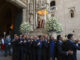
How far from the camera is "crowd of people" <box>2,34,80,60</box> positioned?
410 cm

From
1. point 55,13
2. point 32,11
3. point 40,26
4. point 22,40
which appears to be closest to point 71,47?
point 22,40

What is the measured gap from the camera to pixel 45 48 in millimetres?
6137

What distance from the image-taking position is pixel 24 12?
715 inches

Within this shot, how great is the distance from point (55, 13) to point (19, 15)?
38.6 ft

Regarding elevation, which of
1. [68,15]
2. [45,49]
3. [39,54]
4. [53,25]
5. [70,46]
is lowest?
[39,54]

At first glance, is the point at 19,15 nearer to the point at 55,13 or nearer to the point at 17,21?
the point at 17,21

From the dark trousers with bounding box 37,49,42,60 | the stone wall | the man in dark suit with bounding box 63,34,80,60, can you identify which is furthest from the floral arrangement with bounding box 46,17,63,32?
the stone wall

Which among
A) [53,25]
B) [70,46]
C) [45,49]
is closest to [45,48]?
[45,49]

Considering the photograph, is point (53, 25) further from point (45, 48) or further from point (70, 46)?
point (70, 46)

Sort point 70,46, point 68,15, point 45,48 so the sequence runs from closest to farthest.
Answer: point 70,46
point 45,48
point 68,15

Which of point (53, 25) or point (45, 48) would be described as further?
point (53, 25)

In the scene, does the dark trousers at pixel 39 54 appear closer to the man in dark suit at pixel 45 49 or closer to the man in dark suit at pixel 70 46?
the man in dark suit at pixel 45 49

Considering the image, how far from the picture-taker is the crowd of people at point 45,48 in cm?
410

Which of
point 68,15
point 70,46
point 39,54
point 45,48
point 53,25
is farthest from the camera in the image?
point 68,15
